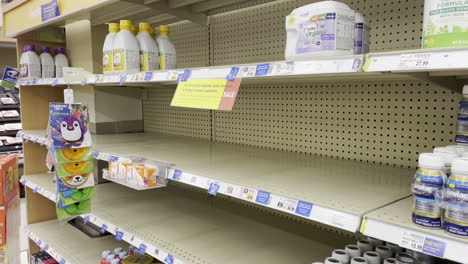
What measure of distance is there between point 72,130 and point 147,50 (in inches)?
21.6

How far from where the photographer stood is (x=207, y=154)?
1.79 metres

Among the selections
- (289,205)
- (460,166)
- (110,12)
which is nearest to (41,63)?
(110,12)

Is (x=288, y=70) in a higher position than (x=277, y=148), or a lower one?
higher

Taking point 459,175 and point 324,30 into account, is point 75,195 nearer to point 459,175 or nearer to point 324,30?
point 324,30

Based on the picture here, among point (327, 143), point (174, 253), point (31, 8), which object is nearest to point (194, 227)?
point (174, 253)

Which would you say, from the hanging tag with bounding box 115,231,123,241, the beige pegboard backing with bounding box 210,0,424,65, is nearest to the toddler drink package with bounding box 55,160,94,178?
the hanging tag with bounding box 115,231,123,241

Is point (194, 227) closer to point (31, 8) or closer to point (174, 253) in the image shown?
point (174, 253)

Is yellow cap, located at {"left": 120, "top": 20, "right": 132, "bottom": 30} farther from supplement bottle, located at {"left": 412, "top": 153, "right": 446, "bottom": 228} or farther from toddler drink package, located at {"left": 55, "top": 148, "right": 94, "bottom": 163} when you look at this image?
supplement bottle, located at {"left": 412, "top": 153, "right": 446, "bottom": 228}

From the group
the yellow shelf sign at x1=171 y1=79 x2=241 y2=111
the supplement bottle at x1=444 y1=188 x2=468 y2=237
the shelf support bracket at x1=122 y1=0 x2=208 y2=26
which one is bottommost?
the supplement bottle at x1=444 y1=188 x2=468 y2=237

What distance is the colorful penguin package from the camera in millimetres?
1724

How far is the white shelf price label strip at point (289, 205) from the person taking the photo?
→ 0.90 meters

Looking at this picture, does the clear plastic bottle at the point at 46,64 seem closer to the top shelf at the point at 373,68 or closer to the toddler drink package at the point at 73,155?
the toddler drink package at the point at 73,155

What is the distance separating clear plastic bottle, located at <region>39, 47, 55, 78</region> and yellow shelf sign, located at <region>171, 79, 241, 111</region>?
1773 millimetres

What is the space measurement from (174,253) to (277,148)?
760 mm
